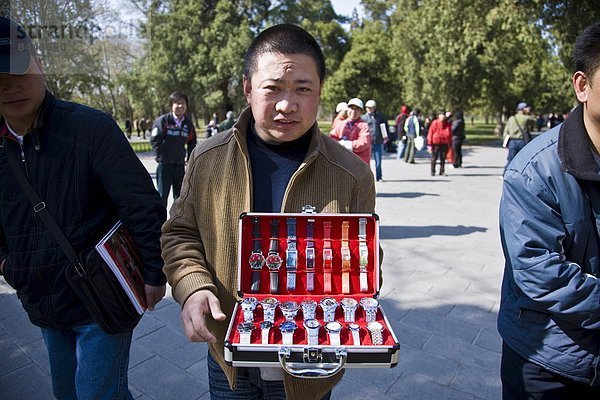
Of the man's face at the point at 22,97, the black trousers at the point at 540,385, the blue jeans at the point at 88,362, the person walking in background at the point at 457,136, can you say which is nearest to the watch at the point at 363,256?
the black trousers at the point at 540,385

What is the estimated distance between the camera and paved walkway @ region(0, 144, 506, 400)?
2.95 meters

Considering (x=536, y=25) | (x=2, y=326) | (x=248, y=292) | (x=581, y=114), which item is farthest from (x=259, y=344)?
(x=536, y=25)

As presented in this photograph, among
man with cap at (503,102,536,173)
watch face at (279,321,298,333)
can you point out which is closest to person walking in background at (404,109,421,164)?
man with cap at (503,102,536,173)

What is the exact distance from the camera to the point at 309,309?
61.4 inches

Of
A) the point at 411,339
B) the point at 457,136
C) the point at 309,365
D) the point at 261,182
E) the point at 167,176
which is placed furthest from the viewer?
the point at 457,136

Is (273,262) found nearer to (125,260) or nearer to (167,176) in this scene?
(125,260)

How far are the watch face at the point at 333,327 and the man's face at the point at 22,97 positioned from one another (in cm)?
147

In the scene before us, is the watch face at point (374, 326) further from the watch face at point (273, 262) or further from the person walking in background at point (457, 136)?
the person walking in background at point (457, 136)

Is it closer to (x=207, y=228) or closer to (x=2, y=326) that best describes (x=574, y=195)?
(x=207, y=228)

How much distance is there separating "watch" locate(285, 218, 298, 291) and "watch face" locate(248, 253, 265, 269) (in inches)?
3.7

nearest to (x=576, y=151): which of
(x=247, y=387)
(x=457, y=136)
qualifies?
(x=247, y=387)

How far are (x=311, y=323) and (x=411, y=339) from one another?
2381 millimetres

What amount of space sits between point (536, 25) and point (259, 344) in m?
12.8

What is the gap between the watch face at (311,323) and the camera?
146cm
